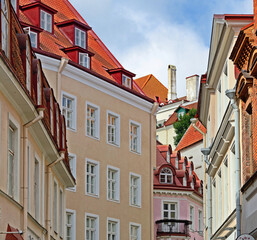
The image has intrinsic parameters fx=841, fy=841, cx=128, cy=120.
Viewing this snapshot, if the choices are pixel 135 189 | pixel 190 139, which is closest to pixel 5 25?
pixel 135 189

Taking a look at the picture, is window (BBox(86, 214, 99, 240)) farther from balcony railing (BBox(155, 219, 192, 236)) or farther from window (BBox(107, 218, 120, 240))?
balcony railing (BBox(155, 219, 192, 236))

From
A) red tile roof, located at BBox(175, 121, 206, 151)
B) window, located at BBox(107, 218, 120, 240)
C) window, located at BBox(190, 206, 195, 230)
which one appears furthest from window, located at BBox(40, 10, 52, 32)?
red tile roof, located at BBox(175, 121, 206, 151)

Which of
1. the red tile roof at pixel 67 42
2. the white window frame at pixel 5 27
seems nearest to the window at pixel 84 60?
the red tile roof at pixel 67 42

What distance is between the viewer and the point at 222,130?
27.1 meters

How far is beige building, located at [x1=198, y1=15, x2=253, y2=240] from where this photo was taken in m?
25.0

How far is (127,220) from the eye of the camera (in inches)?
1800

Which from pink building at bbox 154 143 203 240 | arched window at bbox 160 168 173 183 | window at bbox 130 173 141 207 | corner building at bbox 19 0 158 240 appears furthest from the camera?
arched window at bbox 160 168 173 183

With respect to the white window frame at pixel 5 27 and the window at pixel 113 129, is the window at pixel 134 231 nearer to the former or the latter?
the window at pixel 113 129

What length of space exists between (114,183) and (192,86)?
6551cm

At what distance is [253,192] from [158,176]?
39.0m

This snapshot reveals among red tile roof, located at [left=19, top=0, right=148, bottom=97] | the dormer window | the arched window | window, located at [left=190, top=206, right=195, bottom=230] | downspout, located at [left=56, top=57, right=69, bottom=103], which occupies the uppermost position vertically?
red tile roof, located at [left=19, top=0, right=148, bottom=97]

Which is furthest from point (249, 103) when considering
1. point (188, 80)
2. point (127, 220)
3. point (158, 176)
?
point (188, 80)

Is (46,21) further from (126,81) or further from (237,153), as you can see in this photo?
(237,153)

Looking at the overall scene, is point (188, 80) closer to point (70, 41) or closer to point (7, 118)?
point (70, 41)
